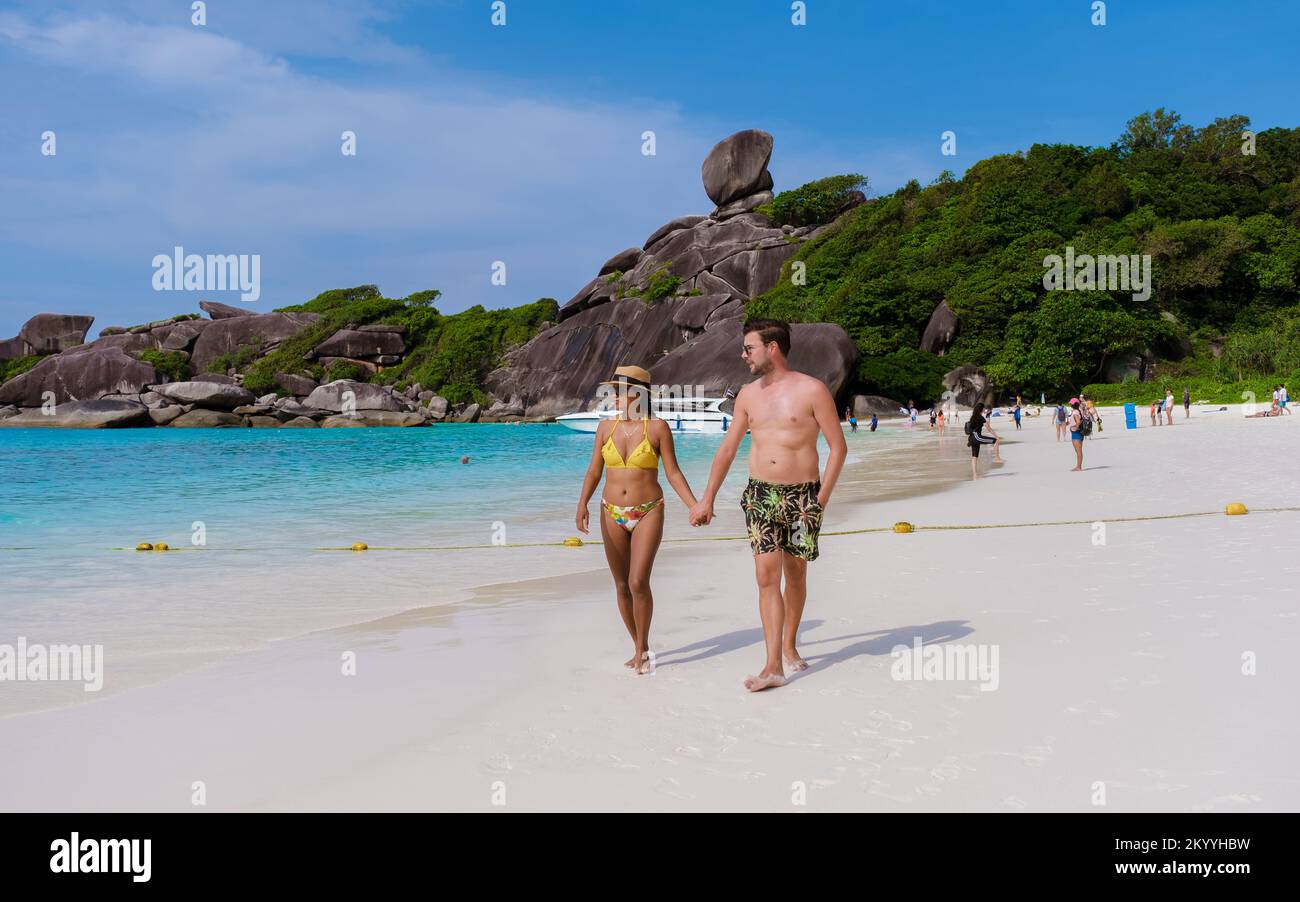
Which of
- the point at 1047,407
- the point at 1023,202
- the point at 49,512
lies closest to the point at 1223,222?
the point at 1023,202

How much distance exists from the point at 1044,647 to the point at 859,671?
108 centimetres

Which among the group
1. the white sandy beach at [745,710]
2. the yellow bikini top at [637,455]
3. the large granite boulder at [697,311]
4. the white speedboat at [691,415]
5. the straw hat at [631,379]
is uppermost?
the large granite boulder at [697,311]

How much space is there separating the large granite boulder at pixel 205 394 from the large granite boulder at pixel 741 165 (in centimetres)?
4540

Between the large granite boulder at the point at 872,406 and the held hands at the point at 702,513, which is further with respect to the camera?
the large granite boulder at the point at 872,406

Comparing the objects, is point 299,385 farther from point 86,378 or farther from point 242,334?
point 86,378

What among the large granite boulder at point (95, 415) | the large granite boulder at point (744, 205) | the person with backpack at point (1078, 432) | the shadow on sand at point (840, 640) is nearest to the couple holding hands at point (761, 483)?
the shadow on sand at point (840, 640)

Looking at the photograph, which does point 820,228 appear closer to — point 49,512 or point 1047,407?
point 1047,407

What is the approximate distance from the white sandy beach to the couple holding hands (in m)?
0.36

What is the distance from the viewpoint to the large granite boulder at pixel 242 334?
91875 mm

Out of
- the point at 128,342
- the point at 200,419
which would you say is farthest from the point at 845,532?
the point at 128,342

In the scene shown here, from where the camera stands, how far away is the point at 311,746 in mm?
3986

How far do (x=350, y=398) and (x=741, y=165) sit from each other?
1560 inches

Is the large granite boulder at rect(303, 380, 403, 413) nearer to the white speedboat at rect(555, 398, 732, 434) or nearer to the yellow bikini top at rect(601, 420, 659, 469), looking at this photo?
the white speedboat at rect(555, 398, 732, 434)

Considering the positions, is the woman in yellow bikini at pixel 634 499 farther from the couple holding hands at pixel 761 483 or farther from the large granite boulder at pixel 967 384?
the large granite boulder at pixel 967 384
